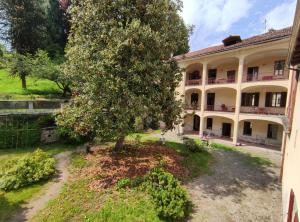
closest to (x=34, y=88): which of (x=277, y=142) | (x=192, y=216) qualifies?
(x=192, y=216)

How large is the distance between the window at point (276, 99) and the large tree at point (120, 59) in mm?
13999

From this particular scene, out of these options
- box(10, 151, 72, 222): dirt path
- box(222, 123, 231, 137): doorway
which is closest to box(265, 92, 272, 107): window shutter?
box(222, 123, 231, 137): doorway

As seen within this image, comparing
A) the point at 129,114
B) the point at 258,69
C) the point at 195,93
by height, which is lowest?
the point at 129,114

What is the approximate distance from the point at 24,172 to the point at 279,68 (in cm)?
2385

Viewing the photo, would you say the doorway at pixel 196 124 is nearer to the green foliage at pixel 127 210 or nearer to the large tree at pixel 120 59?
the large tree at pixel 120 59

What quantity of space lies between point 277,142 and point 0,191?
80.7ft

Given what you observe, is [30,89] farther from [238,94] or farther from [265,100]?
[265,100]

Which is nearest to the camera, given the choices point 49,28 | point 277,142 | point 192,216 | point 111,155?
point 192,216

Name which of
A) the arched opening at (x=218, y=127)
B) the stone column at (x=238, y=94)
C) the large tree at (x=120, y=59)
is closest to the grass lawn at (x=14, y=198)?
the large tree at (x=120, y=59)

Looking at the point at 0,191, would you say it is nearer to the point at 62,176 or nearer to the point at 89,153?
the point at 62,176

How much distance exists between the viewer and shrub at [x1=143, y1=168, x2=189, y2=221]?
331 inches

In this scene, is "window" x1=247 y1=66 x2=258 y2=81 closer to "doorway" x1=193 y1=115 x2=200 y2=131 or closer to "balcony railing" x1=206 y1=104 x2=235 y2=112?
"balcony railing" x1=206 y1=104 x2=235 y2=112

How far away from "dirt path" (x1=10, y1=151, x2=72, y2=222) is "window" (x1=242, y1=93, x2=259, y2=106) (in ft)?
67.5

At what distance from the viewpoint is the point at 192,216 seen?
8867 mm
